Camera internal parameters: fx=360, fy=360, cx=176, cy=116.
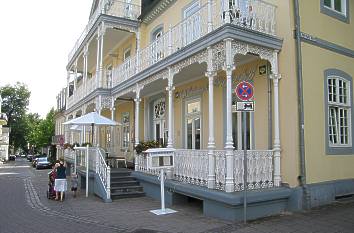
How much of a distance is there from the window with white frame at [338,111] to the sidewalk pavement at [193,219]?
181cm

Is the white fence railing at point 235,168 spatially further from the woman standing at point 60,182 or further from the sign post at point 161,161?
the woman standing at point 60,182

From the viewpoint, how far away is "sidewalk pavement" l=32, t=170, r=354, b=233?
24.9ft

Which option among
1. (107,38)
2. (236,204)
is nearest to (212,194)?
(236,204)

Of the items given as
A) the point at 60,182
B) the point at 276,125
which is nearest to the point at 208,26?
the point at 276,125

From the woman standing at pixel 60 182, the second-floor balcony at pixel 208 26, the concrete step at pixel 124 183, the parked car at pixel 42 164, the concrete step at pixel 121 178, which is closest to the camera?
the second-floor balcony at pixel 208 26

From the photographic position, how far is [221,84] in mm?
11844

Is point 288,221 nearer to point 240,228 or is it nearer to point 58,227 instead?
point 240,228

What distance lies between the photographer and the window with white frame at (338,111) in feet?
34.8

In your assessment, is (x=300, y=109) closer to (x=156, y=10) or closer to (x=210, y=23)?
(x=210, y=23)

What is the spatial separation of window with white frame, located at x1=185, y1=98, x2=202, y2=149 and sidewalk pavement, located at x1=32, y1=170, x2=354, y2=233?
3057mm

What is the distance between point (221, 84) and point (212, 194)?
439 cm

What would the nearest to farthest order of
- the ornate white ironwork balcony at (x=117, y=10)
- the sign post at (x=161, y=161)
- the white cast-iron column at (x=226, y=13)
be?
the white cast-iron column at (x=226, y=13)
the sign post at (x=161, y=161)
the ornate white ironwork balcony at (x=117, y=10)

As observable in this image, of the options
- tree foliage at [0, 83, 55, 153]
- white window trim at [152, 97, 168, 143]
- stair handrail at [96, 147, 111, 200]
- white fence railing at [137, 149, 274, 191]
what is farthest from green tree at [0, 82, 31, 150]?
white fence railing at [137, 149, 274, 191]

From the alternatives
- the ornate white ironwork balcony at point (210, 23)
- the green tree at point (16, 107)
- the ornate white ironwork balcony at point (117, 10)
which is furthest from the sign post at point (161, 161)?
the green tree at point (16, 107)
